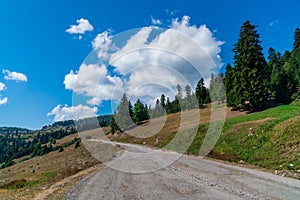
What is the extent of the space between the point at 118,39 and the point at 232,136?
18617 mm

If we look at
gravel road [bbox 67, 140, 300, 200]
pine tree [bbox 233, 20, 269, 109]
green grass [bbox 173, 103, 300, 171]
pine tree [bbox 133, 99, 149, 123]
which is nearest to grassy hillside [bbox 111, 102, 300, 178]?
green grass [bbox 173, 103, 300, 171]

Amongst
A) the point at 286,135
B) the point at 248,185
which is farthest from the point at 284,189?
the point at 286,135

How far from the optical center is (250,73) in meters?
40.9

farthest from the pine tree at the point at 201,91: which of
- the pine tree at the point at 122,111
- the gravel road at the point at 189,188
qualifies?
the gravel road at the point at 189,188

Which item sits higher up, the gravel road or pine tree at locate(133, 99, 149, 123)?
pine tree at locate(133, 99, 149, 123)

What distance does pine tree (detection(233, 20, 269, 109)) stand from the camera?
40.7 meters

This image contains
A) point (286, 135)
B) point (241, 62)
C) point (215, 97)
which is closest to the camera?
point (286, 135)

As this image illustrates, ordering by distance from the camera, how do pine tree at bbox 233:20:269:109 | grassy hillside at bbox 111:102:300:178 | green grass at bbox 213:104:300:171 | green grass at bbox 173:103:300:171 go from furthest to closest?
pine tree at bbox 233:20:269:109, green grass at bbox 173:103:300:171, green grass at bbox 213:104:300:171, grassy hillside at bbox 111:102:300:178

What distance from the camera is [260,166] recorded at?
1639 cm

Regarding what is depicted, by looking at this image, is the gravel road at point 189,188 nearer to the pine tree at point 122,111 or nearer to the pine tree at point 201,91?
the pine tree at point 122,111

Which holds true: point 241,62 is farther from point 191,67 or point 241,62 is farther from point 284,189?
point 284,189

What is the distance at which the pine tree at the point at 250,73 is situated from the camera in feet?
133

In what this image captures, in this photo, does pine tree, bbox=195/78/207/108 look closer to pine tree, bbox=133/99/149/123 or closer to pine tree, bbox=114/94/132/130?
pine tree, bbox=133/99/149/123

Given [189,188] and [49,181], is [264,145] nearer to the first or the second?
[189,188]
